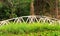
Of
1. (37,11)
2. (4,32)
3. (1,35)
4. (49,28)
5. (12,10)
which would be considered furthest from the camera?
(37,11)

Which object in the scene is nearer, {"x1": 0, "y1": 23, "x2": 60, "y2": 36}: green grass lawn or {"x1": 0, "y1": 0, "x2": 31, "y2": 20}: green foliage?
{"x1": 0, "y1": 23, "x2": 60, "y2": 36}: green grass lawn

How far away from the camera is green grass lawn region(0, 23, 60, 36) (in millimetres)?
4816

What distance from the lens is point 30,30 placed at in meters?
5.07

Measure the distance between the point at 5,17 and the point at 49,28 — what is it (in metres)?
5.24

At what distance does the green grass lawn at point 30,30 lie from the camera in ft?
15.8

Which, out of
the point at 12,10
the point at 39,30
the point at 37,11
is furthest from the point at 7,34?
the point at 37,11

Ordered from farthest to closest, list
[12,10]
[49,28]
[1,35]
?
[12,10], [49,28], [1,35]

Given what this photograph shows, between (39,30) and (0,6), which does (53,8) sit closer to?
(0,6)

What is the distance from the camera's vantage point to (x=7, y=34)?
187 inches

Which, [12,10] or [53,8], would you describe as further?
[53,8]

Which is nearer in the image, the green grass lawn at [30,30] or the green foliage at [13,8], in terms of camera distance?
the green grass lawn at [30,30]

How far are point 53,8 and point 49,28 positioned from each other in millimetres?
6558

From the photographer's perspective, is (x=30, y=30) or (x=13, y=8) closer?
(x=30, y=30)

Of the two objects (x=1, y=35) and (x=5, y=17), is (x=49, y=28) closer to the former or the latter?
(x=1, y=35)
